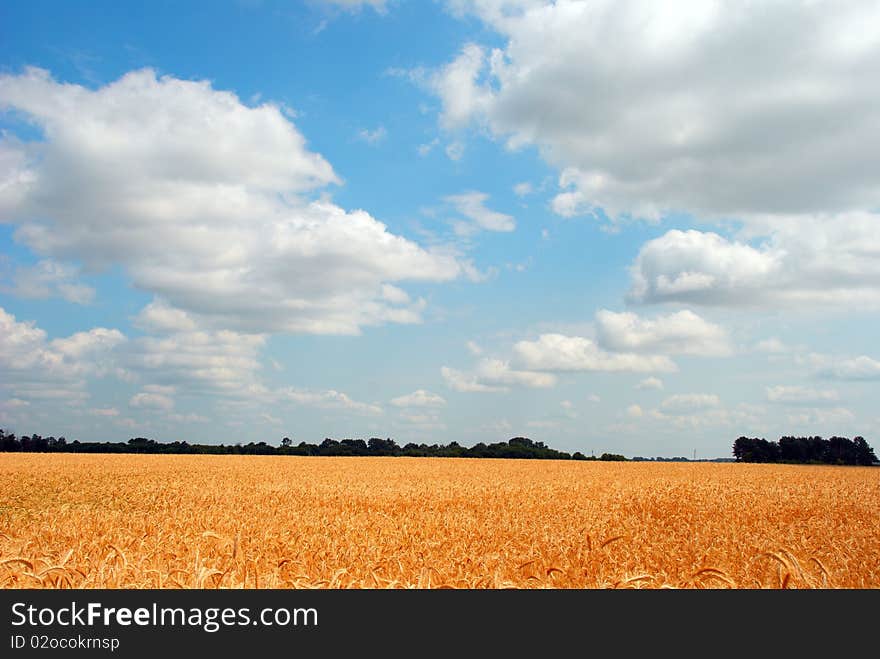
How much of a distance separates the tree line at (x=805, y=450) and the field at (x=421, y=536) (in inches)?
3721

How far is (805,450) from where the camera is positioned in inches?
4441

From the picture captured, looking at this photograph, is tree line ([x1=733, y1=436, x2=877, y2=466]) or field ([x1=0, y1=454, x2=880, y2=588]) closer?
field ([x1=0, y1=454, x2=880, y2=588])

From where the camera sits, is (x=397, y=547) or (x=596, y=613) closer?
(x=596, y=613)

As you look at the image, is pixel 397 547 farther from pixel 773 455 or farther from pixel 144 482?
pixel 773 455

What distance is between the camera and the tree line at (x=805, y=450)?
4259 inches

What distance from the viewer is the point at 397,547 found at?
949 centimetres

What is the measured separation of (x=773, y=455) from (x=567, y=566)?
122 m

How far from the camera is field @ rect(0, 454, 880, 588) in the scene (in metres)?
4.14

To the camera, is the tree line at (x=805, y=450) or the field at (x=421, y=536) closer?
the field at (x=421, y=536)

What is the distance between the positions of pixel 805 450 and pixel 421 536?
11990 centimetres

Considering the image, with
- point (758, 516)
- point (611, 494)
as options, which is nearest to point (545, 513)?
point (758, 516)

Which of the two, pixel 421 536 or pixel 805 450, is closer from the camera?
pixel 421 536

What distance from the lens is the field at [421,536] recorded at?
4141 millimetres

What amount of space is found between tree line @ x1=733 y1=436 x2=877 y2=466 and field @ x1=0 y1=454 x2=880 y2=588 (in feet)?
310
